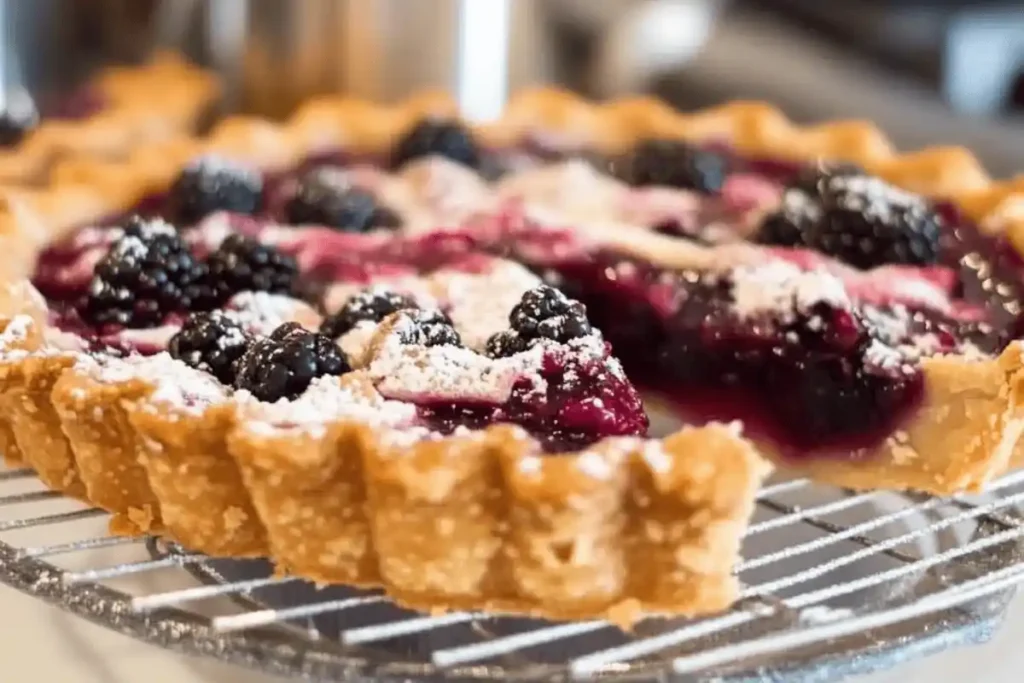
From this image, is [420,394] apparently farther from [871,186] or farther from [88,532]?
[871,186]

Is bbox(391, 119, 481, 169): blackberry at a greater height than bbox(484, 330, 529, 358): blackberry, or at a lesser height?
greater

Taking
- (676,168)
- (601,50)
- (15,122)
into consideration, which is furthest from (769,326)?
(601,50)

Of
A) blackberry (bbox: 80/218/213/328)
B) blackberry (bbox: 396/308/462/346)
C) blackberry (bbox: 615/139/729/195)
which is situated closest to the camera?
blackberry (bbox: 396/308/462/346)

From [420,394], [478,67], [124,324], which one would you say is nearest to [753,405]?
[420,394]

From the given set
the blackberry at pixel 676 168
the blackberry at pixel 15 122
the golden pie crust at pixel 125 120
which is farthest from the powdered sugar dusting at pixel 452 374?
the blackberry at pixel 15 122

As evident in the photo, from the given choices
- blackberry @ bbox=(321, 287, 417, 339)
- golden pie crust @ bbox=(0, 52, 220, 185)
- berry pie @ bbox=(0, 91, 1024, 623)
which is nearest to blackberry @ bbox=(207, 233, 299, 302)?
berry pie @ bbox=(0, 91, 1024, 623)

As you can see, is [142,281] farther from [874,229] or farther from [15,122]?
[15,122]

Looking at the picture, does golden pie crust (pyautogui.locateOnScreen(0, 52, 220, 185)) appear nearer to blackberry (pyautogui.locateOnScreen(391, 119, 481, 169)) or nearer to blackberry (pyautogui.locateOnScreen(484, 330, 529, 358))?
blackberry (pyautogui.locateOnScreen(391, 119, 481, 169))
